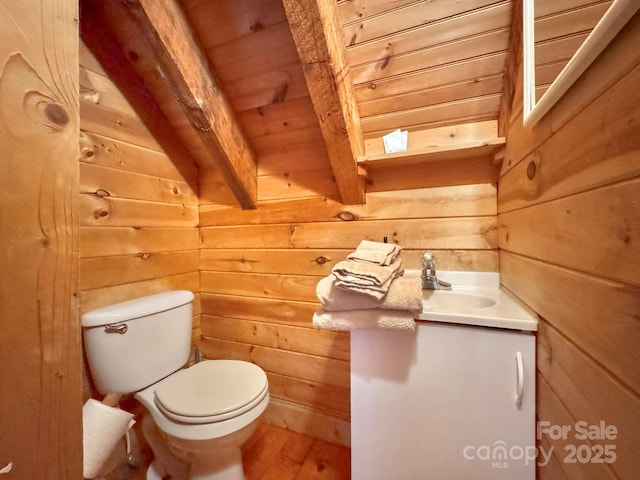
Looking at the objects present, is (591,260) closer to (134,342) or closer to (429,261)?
(429,261)

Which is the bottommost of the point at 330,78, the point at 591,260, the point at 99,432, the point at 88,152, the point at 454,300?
the point at 99,432

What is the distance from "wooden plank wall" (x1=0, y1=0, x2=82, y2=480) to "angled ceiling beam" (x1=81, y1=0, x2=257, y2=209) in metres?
0.66

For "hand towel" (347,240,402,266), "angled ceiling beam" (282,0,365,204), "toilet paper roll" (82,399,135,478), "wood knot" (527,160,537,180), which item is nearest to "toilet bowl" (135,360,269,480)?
"toilet paper roll" (82,399,135,478)

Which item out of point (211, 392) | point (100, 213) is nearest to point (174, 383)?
point (211, 392)

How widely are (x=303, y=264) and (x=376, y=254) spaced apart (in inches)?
23.5

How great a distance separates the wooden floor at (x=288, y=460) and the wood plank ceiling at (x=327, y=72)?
1.29m

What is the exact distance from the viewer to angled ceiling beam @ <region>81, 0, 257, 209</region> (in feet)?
3.00

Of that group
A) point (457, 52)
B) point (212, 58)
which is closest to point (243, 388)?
point (212, 58)

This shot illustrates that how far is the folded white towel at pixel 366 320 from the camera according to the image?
783 mm

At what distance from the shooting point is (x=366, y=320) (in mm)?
822

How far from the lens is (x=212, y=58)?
1.14 meters

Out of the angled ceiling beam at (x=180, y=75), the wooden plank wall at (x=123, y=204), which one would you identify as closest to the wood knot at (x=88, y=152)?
the wooden plank wall at (x=123, y=204)

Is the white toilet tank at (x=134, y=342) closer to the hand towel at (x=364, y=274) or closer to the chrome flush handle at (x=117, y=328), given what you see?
the chrome flush handle at (x=117, y=328)

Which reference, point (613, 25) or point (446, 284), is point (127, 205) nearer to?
point (446, 284)
